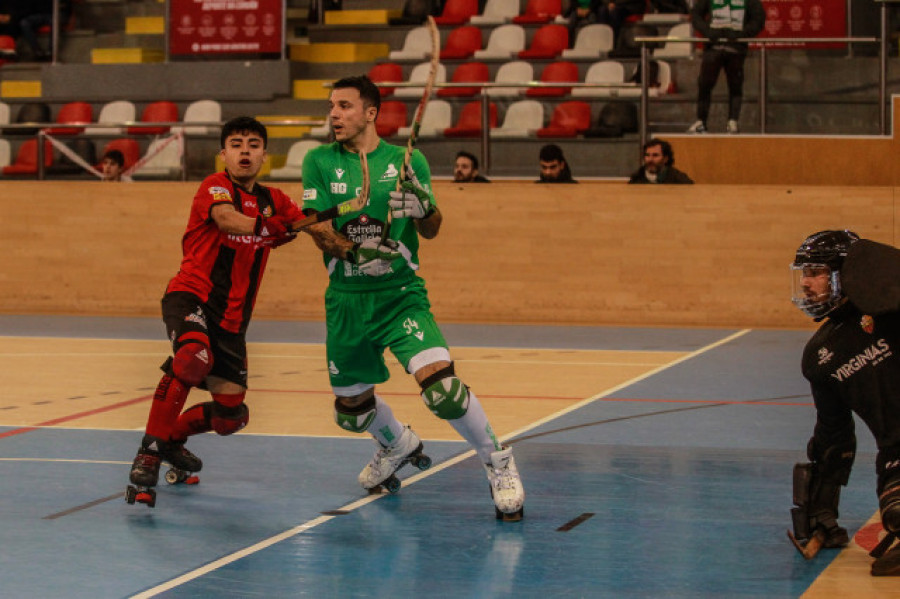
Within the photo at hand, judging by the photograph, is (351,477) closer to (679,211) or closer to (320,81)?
(679,211)

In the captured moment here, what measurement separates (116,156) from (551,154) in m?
5.37

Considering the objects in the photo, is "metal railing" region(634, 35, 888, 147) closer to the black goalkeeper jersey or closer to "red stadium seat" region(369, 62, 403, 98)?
"red stadium seat" region(369, 62, 403, 98)

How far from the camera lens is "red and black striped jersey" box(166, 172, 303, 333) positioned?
704 cm

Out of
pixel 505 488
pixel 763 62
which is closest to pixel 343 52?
pixel 763 62

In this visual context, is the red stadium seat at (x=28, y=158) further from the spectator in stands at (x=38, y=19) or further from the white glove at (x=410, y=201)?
the white glove at (x=410, y=201)

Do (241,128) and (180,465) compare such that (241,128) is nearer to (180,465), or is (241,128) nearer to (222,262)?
(222,262)

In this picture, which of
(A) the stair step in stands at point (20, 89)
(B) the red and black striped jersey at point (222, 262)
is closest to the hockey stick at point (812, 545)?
(B) the red and black striped jersey at point (222, 262)

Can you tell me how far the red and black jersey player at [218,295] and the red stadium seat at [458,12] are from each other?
14258mm

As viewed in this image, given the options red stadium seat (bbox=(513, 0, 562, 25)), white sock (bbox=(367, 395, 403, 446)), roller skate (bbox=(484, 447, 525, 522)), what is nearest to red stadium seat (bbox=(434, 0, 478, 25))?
red stadium seat (bbox=(513, 0, 562, 25))

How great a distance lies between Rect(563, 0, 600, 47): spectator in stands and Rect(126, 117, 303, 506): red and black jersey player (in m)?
13.5

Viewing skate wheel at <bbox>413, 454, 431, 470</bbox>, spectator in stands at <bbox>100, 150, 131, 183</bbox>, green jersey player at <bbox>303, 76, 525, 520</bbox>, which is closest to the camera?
green jersey player at <bbox>303, 76, 525, 520</bbox>

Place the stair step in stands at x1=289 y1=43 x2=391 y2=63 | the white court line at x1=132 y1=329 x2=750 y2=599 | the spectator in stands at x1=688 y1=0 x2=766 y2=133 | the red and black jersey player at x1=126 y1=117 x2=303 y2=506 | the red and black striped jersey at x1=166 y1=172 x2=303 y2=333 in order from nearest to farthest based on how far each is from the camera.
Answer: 1. the white court line at x1=132 y1=329 x2=750 y2=599
2. the red and black jersey player at x1=126 y1=117 x2=303 y2=506
3. the red and black striped jersey at x1=166 y1=172 x2=303 y2=333
4. the spectator in stands at x1=688 y1=0 x2=766 y2=133
5. the stair step in stands at x1=289 y1=43 x2=391 y2=63

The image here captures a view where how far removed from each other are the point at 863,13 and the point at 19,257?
10.7m

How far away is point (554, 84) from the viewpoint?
1694cm
